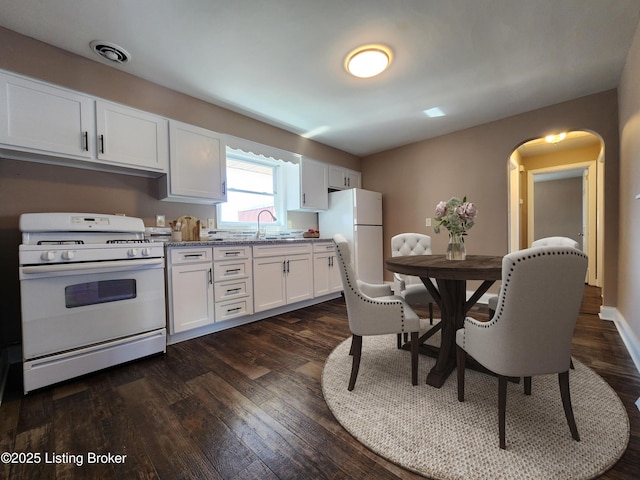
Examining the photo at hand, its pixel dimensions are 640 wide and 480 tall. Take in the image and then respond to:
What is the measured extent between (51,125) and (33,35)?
0.66m

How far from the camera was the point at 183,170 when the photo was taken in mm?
2691

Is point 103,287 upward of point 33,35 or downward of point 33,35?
downward

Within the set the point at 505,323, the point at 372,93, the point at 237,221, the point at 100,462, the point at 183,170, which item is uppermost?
the point at 372,93

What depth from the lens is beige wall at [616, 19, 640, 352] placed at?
201 cm

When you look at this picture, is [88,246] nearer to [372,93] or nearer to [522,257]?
[522,257]

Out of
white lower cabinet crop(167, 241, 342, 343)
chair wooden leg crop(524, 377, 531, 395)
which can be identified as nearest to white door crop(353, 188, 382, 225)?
white lower cabinet crop(167, 241, 342, 343)

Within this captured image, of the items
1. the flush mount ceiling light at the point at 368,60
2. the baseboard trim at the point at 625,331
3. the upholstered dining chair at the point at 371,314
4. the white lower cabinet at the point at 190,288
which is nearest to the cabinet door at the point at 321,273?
the white lower cabinet at the point at 190,288

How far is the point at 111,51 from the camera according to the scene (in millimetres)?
2131

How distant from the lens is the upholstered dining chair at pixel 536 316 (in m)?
1.05

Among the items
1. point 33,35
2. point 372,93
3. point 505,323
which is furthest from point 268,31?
point 505,323

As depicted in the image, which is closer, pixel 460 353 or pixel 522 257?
pixel 522 257

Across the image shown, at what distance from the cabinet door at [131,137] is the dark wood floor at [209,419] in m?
1.73

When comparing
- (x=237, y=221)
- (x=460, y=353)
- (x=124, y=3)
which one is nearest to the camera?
(x=460, y=353)

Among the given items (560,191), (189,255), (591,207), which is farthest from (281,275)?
(560,191)
